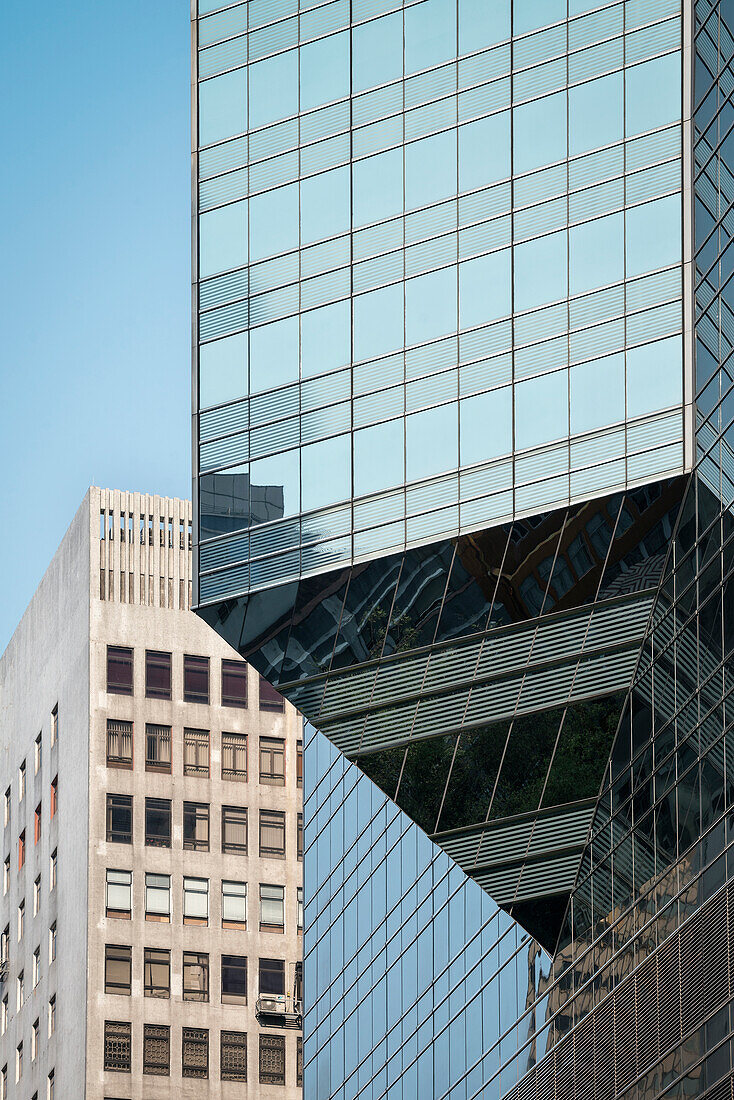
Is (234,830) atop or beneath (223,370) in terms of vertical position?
atop

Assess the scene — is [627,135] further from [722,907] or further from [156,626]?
[156,626]

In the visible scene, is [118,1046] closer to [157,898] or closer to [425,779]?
[157,898]

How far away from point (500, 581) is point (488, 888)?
9.89 m

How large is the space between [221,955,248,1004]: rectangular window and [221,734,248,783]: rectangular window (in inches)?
376

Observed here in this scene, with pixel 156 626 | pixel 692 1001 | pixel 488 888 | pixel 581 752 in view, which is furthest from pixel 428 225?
pixel 156 626

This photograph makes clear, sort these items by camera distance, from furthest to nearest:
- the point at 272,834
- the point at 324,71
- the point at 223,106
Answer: the point at 272,834 < the point at 223,106 < the point at 324,71

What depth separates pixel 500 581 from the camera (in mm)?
56125

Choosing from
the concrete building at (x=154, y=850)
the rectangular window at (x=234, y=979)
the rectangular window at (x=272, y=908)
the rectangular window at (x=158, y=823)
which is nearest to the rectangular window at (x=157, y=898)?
Result: the concrete building at (x=154, y=850)

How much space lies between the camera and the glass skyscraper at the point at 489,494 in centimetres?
5169

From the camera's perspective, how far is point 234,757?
357ft

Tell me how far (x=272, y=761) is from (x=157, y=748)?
20.6ft

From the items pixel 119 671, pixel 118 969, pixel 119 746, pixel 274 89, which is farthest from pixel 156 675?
pixel 274 89

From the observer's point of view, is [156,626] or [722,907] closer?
[722,907]

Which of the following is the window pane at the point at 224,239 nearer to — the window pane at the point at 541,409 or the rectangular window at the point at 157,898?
the window pane at the point at 541,409
